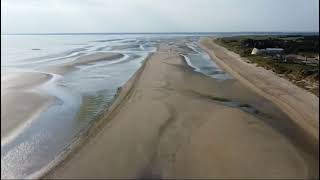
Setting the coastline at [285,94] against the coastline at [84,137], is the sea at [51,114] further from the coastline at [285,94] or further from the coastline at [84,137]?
the coastline at [285,94]

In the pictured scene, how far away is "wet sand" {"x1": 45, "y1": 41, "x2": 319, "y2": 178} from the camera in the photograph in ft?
35.7

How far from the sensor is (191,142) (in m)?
13.4

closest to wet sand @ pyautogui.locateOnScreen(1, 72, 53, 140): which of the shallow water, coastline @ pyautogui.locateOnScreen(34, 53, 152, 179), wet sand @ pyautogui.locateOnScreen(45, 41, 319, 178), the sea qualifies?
the sea

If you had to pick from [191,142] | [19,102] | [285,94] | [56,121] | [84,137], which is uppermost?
[191,142]

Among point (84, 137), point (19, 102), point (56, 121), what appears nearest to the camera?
point (84, 137)

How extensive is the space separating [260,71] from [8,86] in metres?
17.9

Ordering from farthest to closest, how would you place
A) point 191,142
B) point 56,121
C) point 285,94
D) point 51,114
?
point 285,94 → point 51,114 → point 56,121 → point 191,142

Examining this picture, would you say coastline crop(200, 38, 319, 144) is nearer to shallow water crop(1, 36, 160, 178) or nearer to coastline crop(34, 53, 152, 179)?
coastline crop(34, 53, 152, 179)

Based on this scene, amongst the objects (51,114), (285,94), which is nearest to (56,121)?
(51,114)

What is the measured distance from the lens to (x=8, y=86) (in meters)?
25.0

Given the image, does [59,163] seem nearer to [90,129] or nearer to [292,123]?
[90,129]

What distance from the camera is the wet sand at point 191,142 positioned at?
10.9 meters

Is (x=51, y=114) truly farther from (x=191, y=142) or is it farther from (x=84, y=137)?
(x=191, y=142)

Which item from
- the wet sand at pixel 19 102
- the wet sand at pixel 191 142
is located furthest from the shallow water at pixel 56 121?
the wet sand at pixel 191 142
